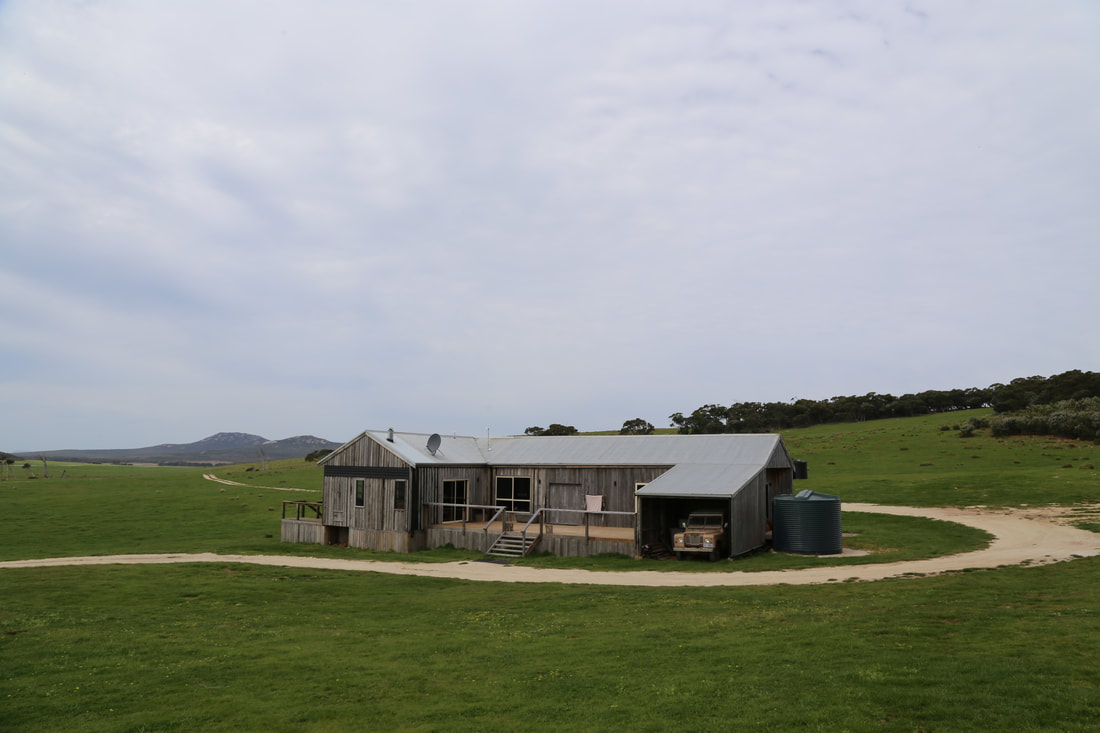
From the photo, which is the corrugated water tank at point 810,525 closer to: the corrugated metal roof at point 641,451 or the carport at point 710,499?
the carport at point 710,499

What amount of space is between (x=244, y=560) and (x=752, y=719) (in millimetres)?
25369

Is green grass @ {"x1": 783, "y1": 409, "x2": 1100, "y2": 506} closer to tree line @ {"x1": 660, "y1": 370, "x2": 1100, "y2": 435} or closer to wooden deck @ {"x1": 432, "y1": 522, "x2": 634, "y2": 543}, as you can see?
tree line @ {"x1": 660, "y1": 370, "x2": 1100, "y2": 435}

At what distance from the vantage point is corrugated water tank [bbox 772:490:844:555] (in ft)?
89.5

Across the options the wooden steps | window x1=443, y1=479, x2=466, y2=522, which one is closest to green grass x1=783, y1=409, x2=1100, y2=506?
window x1=443, y1=479, x2=466, y2=522

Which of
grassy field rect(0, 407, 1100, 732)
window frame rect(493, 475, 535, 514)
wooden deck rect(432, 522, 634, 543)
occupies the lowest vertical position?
wooden deck rect(432, 522, 634, 543)

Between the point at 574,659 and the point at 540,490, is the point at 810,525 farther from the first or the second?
the point at 574,659

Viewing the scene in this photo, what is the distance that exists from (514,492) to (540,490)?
5.87 feet

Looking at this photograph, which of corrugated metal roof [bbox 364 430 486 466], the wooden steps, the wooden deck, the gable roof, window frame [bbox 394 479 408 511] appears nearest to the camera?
the gable roof

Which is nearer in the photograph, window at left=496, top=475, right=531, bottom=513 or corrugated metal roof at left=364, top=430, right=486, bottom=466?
corrugated metal roof at left=364, top=430, right=486, bottom=466

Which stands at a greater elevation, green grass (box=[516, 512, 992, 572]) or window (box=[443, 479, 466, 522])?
window (box=[443, 479, 466, 522])

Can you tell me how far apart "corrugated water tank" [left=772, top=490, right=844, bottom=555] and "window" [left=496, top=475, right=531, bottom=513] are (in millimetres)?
13072

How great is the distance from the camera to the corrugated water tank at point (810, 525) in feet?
89.5

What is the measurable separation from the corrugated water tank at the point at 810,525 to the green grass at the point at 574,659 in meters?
7.56

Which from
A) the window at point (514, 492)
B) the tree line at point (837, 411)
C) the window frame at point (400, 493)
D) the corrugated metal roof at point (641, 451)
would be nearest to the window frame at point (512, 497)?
the window at point (514, 492)
